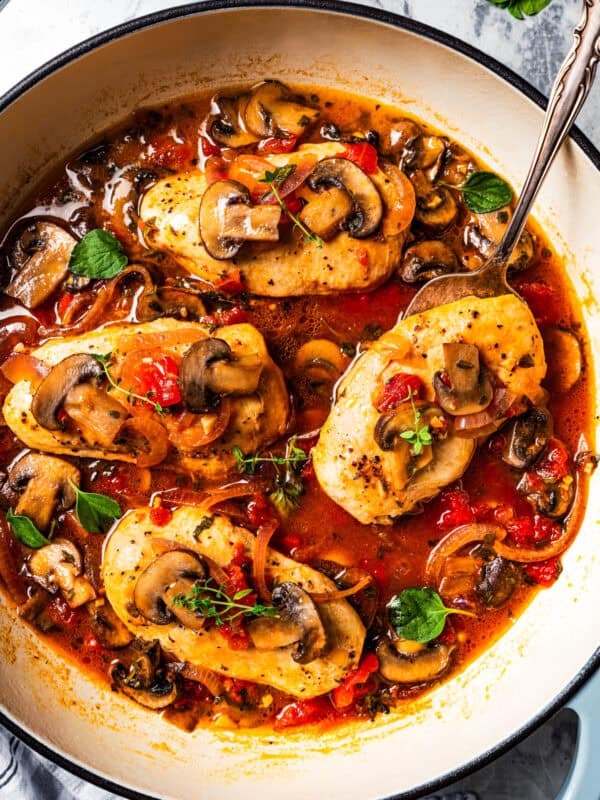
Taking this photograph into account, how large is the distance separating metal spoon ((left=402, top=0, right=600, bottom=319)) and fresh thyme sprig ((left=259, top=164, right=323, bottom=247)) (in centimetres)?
73

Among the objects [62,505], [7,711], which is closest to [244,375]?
[62,505]

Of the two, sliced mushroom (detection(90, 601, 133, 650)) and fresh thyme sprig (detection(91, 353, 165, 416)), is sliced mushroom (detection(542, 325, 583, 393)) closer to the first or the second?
fresh thyme sprig (detection(91, 353, 165, 416))

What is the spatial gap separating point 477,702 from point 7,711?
2.76 m

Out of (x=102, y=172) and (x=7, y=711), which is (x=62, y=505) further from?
(x=102, y=172)

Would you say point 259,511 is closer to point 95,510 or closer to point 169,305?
point 95,510

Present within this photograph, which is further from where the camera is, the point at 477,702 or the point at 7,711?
the point at 477,702

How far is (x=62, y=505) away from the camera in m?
4.91

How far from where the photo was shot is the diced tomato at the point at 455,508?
4.92m

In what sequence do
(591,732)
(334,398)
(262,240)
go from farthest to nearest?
(334,398) < (262,240) < (591,732)

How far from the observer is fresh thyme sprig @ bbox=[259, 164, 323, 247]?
4.53 meters

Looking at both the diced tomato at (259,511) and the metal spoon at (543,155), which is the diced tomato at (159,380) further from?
the metal spoon at (543,155)

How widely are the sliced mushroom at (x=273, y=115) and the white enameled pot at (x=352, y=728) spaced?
0.20 m

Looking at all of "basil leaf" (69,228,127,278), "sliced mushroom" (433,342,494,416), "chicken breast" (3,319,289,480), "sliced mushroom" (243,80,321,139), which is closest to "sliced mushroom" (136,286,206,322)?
"chicken breast" (3,319,289,480)

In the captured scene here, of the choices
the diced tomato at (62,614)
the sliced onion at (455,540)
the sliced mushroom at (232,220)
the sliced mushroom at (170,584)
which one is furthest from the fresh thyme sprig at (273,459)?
the diced tomato at (62,614)
